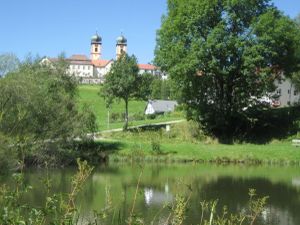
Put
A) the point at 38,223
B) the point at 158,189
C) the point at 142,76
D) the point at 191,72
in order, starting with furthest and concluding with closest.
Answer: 1. the point at 142,76
2. the point at 191,72
3. the point at 158,189
4. the point at 38,223

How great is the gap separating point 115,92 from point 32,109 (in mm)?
15375

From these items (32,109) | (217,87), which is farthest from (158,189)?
(217,87)

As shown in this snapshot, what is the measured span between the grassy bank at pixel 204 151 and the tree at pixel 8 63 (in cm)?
990

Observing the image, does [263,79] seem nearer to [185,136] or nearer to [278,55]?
[278,55]

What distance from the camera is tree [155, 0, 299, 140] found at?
4222cm

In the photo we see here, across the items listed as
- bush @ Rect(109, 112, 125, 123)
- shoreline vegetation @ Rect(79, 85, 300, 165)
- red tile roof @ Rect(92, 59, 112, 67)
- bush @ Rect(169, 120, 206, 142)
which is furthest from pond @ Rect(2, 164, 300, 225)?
red tile roof @ Rect(92, 59, 112, 67)

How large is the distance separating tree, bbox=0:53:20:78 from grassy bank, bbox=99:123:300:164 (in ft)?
32.5

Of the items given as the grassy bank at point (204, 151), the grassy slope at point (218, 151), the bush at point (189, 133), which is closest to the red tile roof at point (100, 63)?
the bush at point (189, 133)

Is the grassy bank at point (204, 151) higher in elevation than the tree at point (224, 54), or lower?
lower

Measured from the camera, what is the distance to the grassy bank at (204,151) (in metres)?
39.4

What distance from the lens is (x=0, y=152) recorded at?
55.3 feet

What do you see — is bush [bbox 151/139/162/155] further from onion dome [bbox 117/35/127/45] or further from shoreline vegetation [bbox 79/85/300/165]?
onion dome [bbox 117/35/127/45]

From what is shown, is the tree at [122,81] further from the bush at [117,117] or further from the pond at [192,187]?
the bush at [117,117]

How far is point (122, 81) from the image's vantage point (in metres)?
47.4
